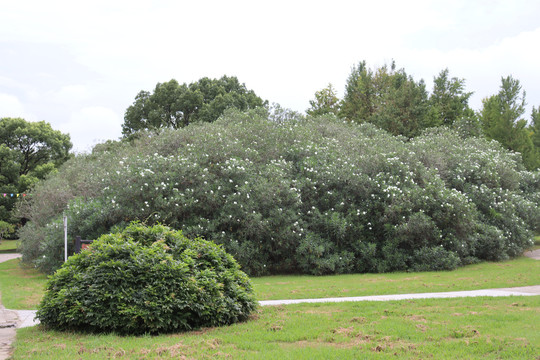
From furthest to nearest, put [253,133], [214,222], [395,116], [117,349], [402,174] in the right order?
1. [395,116]
2. [253,133]
3. [402,174]
4. [214,222]
5. [117,349]

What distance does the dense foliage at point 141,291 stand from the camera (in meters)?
7.02

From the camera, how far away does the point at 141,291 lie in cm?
709

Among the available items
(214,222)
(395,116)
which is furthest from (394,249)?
(395,116)

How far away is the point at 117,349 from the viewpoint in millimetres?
6117

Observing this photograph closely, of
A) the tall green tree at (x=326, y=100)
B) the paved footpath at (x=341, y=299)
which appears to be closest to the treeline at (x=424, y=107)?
the tall green tree at (x=326, y=100)

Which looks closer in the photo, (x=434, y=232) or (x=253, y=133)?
(x=434, y=232)

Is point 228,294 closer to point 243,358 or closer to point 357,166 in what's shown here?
point 243,358

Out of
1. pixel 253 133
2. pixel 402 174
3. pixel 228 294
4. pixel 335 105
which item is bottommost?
pixel 228 294

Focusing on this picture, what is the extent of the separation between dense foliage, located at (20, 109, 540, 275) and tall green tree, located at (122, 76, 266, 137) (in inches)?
779

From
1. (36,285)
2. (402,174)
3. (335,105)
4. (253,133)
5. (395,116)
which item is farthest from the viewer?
(335,105)

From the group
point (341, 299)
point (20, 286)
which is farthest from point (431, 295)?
point (20, 286)

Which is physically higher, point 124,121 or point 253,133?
point 124,121

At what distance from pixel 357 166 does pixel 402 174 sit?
1662 millimetres

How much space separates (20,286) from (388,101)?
24.7 meters
